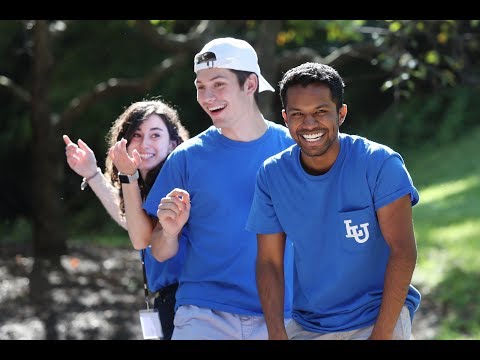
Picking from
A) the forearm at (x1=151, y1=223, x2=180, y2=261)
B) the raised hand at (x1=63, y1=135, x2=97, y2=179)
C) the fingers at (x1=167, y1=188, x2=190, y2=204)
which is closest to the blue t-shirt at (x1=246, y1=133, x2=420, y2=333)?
the fingers at (x1=167, y1=188, x2=190, y2=204)

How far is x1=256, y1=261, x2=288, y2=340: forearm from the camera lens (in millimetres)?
3336

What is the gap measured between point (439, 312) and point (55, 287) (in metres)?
4.54

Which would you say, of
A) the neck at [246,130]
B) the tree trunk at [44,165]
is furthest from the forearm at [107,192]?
the tree trunk at [44,165]

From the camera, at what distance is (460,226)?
1187 centimetres

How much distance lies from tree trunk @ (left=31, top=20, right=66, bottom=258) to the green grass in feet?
15.3

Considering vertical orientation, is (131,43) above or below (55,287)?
above

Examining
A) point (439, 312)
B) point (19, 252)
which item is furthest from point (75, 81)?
point (439, 312)

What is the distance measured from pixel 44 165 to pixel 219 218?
868 cm

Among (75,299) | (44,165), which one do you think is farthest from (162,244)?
(44,165)

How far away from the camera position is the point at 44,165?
12109 mm

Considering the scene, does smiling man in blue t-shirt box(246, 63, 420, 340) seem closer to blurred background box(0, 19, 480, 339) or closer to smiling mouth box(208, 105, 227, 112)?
smiling mouth box(208, 105, 227, 112)

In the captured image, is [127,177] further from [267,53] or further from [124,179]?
[267,53]

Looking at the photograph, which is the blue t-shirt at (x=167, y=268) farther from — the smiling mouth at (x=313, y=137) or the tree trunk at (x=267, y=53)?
the tree trunk at (x=267, y=53)
